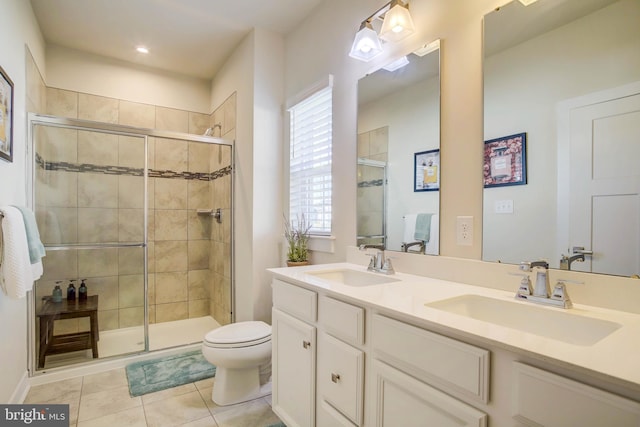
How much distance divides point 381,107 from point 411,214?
2.11 ft

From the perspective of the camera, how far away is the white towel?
1.56 metres

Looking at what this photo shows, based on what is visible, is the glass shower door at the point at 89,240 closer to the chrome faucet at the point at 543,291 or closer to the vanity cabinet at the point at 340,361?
the vanity cabinet at the point at 340,361

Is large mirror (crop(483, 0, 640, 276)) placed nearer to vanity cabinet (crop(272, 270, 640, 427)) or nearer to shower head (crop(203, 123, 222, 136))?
vanity cabinet (crop(272, 270, 640, 427))

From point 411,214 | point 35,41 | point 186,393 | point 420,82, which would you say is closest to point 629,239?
point 411,214

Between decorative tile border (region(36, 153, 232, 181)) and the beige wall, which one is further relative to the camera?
decorative tile border (region(36, 153, 232, 181))

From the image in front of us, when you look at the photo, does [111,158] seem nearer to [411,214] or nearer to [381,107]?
[381,107]

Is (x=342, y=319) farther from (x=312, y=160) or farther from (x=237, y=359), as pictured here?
(x=312, y=160)

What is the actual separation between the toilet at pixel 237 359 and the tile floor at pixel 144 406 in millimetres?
61

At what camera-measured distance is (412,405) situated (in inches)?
38.6

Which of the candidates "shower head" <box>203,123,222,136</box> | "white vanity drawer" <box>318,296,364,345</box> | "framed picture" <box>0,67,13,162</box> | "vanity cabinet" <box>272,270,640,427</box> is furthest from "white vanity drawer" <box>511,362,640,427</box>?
"shower head" <box>203,123,222,136</box>

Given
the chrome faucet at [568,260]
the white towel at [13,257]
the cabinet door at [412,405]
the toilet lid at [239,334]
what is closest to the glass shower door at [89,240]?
the white towel at [13,257]

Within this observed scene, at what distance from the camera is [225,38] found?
9.51 ft

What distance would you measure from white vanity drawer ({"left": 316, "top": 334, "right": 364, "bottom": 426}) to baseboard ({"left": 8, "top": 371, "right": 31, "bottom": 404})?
6.00 feet

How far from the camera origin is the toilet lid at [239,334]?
79.0 inches
